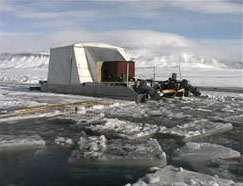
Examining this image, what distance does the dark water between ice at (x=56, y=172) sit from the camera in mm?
5754

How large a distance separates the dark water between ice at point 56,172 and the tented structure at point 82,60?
43.0ft

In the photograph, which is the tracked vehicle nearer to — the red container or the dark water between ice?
the red container

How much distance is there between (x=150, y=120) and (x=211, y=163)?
4.85 meters

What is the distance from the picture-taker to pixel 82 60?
20.4 m

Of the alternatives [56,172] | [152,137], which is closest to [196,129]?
[152,137]

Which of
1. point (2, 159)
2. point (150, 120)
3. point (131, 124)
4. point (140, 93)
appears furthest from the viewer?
point (140, 93)

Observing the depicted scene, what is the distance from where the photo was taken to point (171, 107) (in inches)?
593

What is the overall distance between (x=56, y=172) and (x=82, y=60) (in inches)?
573

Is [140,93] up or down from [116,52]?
down

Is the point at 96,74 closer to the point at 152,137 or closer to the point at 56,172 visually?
the point at 152,137

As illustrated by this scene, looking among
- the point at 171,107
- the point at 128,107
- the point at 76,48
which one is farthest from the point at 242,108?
the point at 76,48

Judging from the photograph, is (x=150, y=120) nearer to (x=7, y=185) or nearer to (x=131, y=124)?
(x=131, y=124)

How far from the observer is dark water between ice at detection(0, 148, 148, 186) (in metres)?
5.75

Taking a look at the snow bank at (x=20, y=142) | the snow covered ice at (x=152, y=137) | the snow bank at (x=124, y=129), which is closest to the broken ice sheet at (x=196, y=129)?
the snow covered ice at (x=152, y=137)
